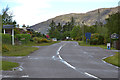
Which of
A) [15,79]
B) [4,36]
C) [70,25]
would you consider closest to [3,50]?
[4,36]

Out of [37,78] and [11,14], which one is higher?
[11,14]

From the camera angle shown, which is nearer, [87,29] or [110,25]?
[110,25]

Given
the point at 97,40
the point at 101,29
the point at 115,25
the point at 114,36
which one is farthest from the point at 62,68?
the point at 101,29

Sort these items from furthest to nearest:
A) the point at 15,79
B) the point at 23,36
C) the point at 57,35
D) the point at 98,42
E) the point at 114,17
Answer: the point at 57,35 < the point at 98,42 < the point at 23,36 < the point at 114,17 < the point at 15,79

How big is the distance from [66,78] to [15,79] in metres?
2.11

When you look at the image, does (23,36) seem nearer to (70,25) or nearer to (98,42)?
Result: (98,42)

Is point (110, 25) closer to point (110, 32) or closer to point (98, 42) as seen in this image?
point (110, 32)

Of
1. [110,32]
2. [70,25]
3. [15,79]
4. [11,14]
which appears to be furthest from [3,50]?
[70,25]

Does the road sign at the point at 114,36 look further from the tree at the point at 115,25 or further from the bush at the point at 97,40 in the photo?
the bush at the point at 97,40

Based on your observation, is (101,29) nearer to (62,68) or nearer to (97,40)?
(97,40)

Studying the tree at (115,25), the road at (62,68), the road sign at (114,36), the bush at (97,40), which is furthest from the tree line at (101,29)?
the road at (62,68)

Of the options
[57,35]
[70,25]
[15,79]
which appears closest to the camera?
[15,79]

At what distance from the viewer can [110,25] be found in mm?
41312

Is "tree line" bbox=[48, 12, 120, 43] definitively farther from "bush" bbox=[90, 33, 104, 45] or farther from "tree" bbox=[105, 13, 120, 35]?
"bush" bbox=[90, 33, 104, 45]
